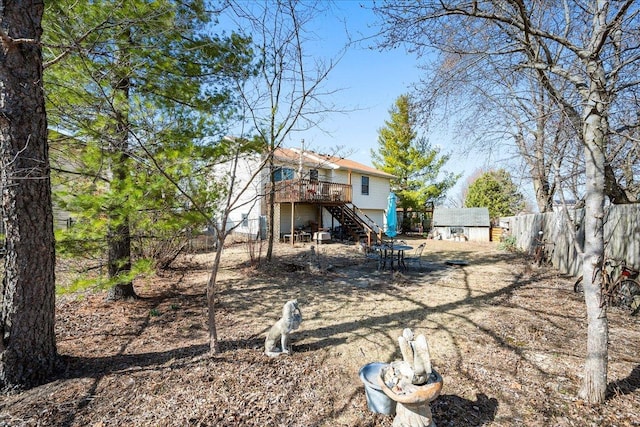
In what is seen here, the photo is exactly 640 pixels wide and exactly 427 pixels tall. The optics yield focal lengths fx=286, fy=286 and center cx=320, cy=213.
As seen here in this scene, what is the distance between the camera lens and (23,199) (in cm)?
284

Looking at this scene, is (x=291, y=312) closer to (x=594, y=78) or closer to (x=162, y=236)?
(x=162, y=236)

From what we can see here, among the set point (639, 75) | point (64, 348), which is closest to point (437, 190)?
point (639, 75)

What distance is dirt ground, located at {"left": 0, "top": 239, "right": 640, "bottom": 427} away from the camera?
260 centimetres

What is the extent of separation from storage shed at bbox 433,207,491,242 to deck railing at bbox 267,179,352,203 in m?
8.97

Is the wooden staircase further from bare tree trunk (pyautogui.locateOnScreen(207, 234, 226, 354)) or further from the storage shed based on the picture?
bare tree trunk (pyautogui.locateOnScreen(207, 234, 226, 354))

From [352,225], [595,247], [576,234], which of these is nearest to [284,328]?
[595,247]

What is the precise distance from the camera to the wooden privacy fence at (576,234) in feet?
17.4

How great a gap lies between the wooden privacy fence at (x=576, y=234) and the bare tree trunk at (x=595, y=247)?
0.16m

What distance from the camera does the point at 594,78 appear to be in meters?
2.69

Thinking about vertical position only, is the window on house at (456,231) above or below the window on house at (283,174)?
below

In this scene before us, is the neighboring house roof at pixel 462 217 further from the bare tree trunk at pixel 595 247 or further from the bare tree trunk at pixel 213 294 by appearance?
the bare tree trunk at pixel 213 294

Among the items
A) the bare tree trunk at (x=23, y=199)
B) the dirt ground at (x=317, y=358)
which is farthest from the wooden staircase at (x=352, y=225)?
the bare tree trunk at (x=23, y=199)

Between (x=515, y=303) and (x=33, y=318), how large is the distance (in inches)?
300

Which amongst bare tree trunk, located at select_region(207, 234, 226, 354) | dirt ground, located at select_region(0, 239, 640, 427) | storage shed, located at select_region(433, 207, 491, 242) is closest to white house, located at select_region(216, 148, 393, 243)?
storage shed, located at select_region(433, 207, 491, 242)
